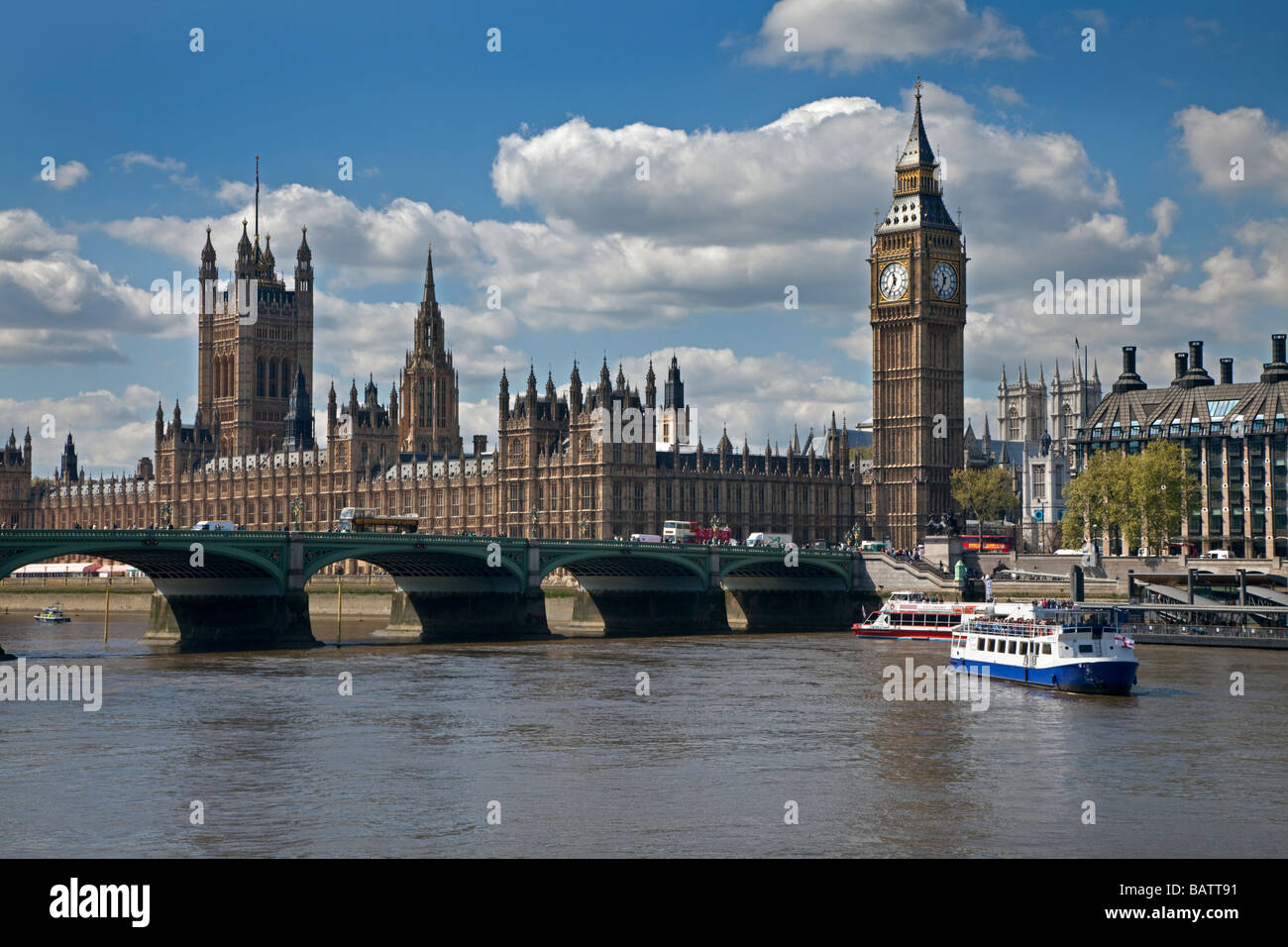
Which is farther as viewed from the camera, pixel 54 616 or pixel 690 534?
pixel 690 534

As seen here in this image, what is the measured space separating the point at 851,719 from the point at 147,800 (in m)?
23.6

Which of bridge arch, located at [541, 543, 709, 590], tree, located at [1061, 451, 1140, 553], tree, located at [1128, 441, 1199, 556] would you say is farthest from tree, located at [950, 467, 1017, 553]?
bridge arch, located at [541, 543, 709, 590]

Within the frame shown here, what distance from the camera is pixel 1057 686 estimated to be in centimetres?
6238

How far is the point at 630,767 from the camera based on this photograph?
4188cm

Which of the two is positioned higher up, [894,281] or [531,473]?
[894,281]

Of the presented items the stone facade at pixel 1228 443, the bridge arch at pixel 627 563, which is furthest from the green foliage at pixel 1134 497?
the bridge arch at pixel 627 563

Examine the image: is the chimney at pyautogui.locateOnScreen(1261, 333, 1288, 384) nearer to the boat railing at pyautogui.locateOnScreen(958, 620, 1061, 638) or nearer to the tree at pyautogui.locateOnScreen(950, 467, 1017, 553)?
the tree at pyautogui.locateOnScreen(950, 467, 1017, 553)

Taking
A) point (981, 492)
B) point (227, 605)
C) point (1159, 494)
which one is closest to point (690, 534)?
point (1159, 494)

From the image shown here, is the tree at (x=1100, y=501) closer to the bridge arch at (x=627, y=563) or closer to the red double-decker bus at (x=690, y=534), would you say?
the red double-decker bus at (x=690, y=534)

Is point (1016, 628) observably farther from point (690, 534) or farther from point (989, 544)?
point (690, 534)

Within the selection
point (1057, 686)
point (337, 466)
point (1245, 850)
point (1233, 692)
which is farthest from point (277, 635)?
point (337, 466)

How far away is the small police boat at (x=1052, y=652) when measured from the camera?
6003cm

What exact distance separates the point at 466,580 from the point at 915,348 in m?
69.2
